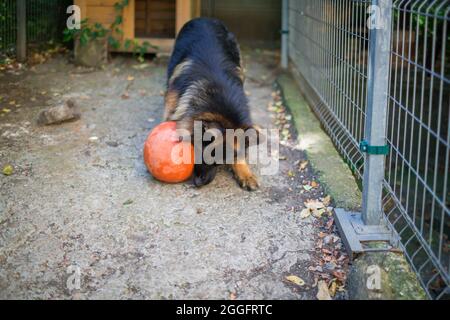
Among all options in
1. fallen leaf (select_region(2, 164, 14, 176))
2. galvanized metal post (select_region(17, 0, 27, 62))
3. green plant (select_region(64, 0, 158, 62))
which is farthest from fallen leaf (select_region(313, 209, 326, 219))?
galvanized metal post (select_region(17, 0, 27, 62))

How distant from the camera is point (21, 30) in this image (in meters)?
6.82

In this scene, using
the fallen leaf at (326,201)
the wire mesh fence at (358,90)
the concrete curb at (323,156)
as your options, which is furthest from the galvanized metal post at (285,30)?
the fallen leaf at (326,201)

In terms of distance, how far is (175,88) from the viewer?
466 centimetres

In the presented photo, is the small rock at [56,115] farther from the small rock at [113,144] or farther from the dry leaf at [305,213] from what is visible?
the dry leaf at [305,213]

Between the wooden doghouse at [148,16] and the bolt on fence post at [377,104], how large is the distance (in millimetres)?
4588

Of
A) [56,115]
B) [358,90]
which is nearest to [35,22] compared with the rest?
[56,115]

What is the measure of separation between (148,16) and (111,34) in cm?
59

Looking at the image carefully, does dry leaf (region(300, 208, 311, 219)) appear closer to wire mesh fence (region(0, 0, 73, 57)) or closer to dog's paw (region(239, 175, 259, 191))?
dog's paw (region(239, 175, 259, 191))

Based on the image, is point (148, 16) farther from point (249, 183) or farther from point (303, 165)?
point (249, 183)

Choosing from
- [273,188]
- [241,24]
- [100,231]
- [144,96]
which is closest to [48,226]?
[100,231]

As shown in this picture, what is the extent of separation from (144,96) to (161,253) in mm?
3350

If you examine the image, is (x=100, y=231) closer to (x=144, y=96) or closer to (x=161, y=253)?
(x=161, y=253)

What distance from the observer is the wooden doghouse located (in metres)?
7.11

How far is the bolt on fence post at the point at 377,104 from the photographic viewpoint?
113 inches
